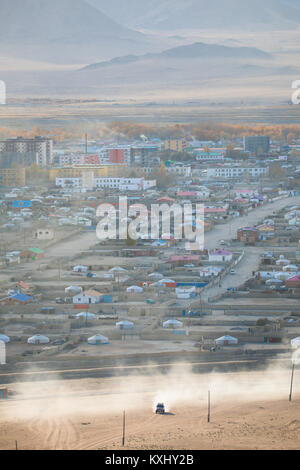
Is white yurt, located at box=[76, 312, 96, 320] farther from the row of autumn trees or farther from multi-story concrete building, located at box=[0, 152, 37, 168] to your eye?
the row of autumn trees

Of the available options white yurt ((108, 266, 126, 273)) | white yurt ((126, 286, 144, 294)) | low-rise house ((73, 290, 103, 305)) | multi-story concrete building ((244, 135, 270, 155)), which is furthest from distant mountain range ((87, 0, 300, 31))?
low-rise house ((73, 290, 103, 305))

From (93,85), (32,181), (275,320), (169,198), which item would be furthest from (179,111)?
(275,320)

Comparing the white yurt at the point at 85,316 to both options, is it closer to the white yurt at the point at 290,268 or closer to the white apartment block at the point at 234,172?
the white yurt at the point at 290,268

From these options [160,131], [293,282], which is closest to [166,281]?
[293,282]

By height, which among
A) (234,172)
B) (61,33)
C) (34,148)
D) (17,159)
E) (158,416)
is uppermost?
(61,33)

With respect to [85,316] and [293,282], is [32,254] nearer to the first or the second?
[85,316]

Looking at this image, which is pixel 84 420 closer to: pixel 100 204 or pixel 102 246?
pixel 102 246

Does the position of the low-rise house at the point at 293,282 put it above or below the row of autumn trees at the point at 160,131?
below

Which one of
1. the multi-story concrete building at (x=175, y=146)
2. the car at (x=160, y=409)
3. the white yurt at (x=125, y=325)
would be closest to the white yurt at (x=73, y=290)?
the white yurt at (x=125, y=325)
